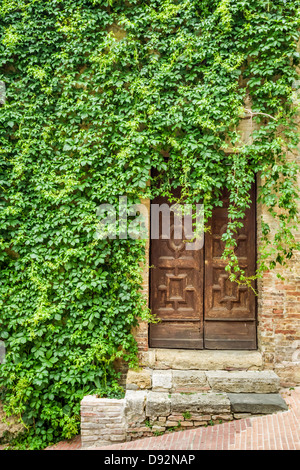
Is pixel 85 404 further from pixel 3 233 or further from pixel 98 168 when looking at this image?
pixel 98 168

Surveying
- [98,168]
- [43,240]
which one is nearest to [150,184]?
[98,168]

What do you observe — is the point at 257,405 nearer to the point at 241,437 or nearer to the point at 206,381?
the point at 241,437

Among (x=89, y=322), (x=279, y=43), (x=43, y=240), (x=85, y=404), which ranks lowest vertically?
(x=85, y=404)

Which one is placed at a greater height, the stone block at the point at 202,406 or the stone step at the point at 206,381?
the stone step at the point at 206,381

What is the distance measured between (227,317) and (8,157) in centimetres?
395

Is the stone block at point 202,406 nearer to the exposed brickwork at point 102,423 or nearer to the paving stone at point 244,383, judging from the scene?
the paving stone at point 244,383

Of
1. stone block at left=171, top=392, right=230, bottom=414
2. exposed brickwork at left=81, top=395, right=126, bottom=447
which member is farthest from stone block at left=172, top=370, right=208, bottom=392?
exposed brickwork at left=81, top=395, right=126, bottom=447

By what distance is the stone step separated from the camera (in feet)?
13.8

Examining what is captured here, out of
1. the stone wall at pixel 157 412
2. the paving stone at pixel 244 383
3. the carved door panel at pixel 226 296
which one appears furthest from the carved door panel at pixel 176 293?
the stone wall at pixel 157 412

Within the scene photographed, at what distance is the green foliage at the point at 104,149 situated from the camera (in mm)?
4355

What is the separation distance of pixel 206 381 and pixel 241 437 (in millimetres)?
839

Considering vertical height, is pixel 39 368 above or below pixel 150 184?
below

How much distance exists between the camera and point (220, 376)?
14.1ft
